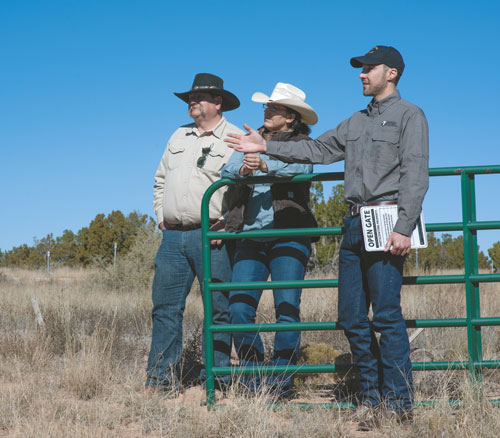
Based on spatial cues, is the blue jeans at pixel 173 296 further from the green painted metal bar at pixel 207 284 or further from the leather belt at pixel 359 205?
the leather belt at pixel 359 205

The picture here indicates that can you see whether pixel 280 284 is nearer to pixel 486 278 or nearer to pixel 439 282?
pixel 439 282

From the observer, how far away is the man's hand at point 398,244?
359cm

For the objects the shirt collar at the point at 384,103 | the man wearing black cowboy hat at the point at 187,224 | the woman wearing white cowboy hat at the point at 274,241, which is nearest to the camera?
the shirt collar at the point at 384,103

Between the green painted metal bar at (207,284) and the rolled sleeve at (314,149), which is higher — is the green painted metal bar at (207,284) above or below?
below

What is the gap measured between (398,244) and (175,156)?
2.06 metres

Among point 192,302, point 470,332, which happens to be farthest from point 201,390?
point 192,302

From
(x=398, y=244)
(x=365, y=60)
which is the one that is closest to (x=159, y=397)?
(x=398, y=244)

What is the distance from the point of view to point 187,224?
15.5ft

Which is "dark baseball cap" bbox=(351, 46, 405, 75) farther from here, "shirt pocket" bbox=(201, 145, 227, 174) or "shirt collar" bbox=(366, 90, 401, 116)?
"shirt pocket" bbox=(201, 145, 227, 174)

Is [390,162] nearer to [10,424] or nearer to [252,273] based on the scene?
[252,273]

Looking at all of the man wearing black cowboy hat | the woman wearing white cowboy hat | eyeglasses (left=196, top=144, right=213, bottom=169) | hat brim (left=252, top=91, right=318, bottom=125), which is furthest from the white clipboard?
eyeglasses (left=196, top=144, right=213, bottom=169)

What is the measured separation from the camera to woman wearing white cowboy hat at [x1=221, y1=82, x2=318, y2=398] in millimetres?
4348

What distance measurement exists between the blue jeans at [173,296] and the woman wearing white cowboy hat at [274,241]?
0.22m

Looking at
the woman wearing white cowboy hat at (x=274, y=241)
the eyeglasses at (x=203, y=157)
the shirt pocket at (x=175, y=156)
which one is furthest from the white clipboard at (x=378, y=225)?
the shirt pocket at (x=175, y=156)
